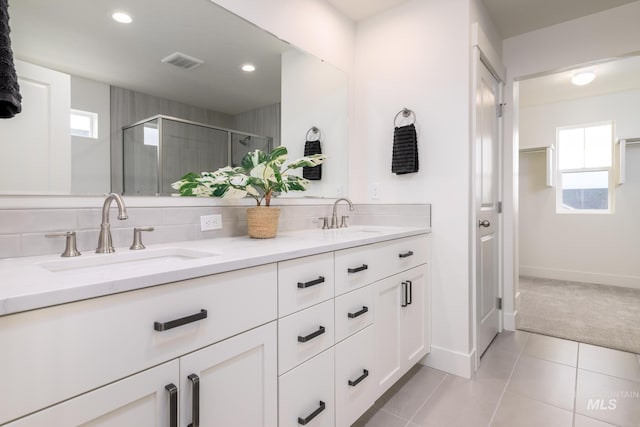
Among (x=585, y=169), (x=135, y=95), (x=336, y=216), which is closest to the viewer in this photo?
(x=135, y=95)

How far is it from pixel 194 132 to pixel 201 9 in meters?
0.56

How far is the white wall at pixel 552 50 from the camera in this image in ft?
7.48

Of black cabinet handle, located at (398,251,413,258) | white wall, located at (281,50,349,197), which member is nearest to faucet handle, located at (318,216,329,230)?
white wall, located at (281,50,349,197)

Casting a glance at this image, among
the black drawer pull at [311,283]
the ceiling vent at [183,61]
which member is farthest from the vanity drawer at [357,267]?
the ceiling vent at [183,61]

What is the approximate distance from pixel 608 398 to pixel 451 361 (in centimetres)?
78

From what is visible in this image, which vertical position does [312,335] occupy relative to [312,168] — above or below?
below

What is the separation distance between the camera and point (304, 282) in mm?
1150

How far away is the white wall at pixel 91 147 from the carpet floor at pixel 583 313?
3.14 metres

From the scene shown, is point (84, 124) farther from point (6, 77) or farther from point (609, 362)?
point (609, 362)

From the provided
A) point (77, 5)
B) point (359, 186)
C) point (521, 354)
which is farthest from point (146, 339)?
point (521, 354)

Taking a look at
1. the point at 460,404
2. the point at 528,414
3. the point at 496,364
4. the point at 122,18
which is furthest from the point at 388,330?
the point at 122,18

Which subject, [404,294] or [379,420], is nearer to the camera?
[379,420]

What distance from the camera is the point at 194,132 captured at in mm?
1510

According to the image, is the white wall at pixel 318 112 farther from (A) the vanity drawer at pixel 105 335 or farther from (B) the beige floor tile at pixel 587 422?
(B) the beige floor tile at pixel 587 422
